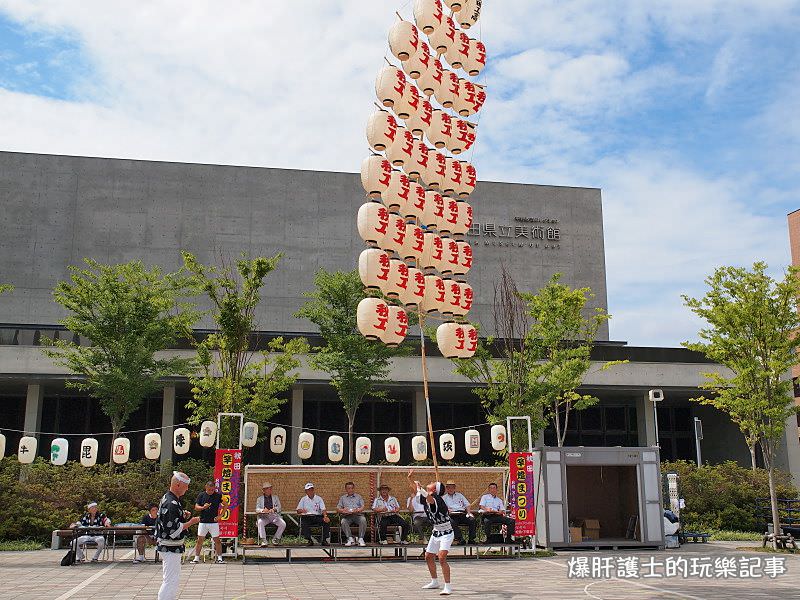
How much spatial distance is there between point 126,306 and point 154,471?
5.90m

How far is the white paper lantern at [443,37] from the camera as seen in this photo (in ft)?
61.3

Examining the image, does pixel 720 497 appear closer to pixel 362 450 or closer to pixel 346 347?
pixel 362 450

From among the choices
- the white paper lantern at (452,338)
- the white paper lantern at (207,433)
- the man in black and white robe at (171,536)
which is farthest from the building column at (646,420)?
the man in black and white robe at (171,536)

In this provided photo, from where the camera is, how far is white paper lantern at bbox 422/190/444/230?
59.7 feet

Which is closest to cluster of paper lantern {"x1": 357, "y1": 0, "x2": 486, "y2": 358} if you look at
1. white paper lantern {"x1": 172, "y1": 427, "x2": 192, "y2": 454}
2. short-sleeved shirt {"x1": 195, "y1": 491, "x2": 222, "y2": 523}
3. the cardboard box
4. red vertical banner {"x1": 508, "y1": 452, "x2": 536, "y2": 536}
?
red vertical banner {"x1": 508, "y1": 452, "x2": 536, "y2": 536}

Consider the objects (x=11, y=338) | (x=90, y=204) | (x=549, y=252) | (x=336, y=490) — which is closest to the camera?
(x=336, y=490)

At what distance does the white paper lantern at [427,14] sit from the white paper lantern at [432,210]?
12.8ft

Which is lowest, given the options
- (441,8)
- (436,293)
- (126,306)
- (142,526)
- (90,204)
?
(142,526)

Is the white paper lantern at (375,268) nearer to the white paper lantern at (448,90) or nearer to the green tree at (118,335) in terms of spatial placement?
the white paper lantern at (448,90)

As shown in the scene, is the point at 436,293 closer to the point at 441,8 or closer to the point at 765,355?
the point at 441,8

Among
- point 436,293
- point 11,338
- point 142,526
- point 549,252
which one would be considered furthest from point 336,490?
point 549,252

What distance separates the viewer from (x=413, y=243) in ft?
57.8

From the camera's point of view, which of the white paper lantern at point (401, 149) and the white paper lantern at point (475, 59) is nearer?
the white paper lantern at point (401, 149)

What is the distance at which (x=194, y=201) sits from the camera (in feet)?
134
